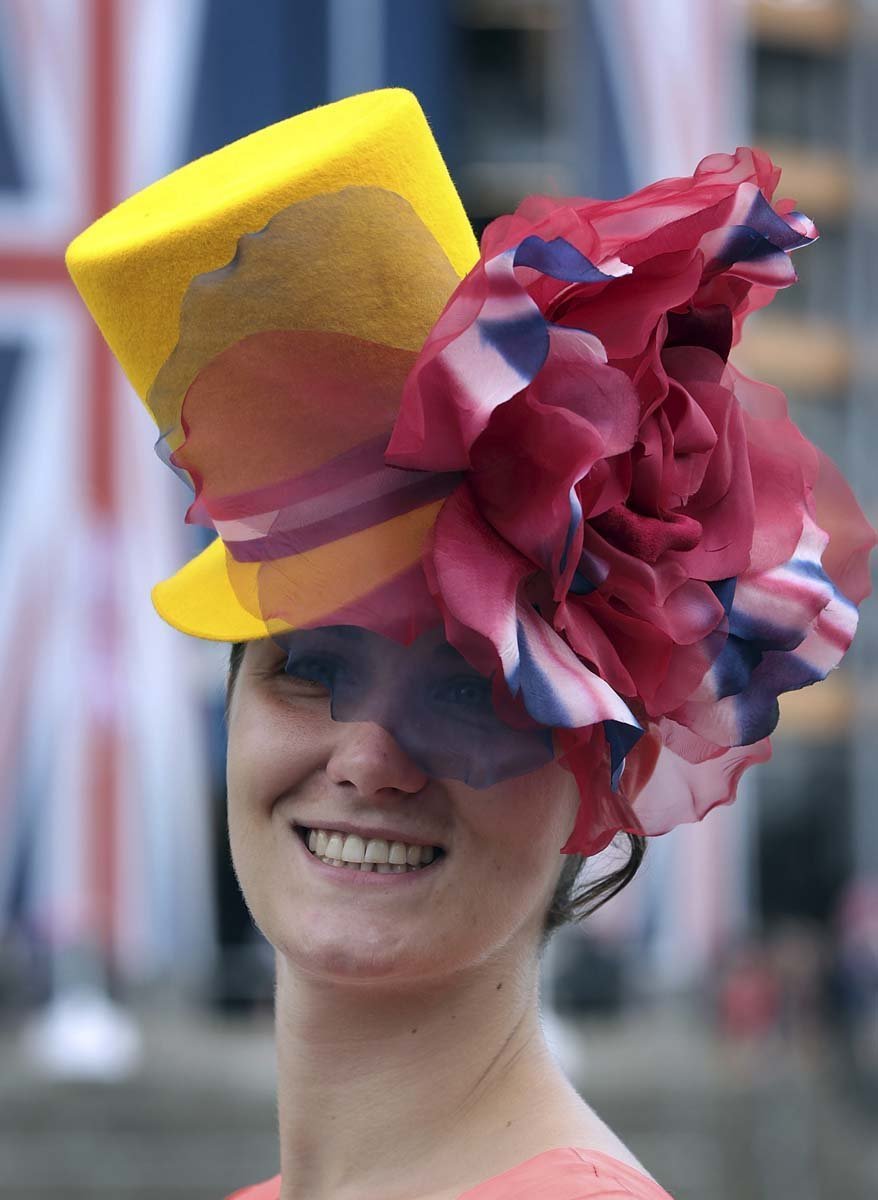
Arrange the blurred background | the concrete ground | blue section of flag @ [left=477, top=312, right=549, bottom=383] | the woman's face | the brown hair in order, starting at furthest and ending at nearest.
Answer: the blurred background < the concrete ground < the brown hair < the woman's face < blue section of flag @ [left=477, top=312, right=549, bottom=383]

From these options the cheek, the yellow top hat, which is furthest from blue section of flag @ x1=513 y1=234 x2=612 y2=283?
the cheek

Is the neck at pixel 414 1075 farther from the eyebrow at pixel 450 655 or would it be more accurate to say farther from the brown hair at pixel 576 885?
the eyebrow at pixel 450 655

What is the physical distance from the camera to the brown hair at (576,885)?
5.09ft

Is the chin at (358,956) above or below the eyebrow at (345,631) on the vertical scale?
below

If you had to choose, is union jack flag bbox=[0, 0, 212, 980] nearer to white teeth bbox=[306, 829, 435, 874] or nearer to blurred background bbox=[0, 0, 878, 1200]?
blurred background bbox=[0, 0, 878, 1200]

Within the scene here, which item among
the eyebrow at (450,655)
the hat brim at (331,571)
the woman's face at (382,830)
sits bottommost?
the woman's face at (382,830)

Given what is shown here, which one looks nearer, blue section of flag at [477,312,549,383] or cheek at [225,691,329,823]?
blue section of flag at [477,312,549,383]

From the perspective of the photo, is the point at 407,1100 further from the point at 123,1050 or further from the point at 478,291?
the point at 123,1050

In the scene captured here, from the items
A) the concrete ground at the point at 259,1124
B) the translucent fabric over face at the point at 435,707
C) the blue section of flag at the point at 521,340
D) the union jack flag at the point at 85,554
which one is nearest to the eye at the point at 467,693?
the translucent fabric over face at the point at 435,707

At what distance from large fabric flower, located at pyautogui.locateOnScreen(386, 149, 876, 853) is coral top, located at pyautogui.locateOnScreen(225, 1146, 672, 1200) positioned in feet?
0.72

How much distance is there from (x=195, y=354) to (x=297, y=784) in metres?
0.33

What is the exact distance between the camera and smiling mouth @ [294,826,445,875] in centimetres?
138

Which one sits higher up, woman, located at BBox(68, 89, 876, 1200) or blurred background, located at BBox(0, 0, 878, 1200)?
woman, located at BBox(68, 89, 876, 1200)

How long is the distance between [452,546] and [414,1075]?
1.42 ft
